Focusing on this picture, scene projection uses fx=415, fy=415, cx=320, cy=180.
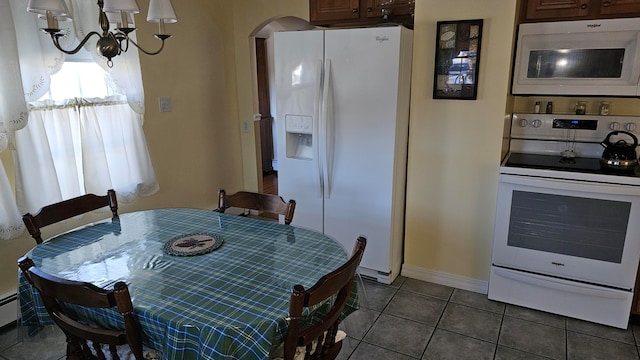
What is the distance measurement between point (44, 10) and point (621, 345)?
3.19m

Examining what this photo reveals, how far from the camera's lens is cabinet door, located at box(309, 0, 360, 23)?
308 cm

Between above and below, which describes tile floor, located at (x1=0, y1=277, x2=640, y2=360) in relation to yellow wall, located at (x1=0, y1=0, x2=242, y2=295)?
below

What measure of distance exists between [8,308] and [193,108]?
200cm

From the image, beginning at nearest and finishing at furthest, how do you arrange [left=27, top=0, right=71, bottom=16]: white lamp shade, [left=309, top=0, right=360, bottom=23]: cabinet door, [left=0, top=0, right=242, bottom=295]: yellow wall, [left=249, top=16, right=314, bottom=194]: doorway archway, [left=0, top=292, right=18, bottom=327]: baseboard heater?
[left=27, top=0, right=71, bottom=16]: white lamp shade < [left=0, top=292, right=18, bottom=327]: baseboard heater < [left=309, top=0, right=360, bottom=23]: cabinet door < [left=0, top=0, right=242, bottom=295]: yellow wall < [left=249, top=16, right=314, bottom=194]: doorway archway

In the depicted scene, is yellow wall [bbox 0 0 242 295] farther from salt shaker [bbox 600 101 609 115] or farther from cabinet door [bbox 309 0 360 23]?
salt shaker [bbox 600 101 609 115]

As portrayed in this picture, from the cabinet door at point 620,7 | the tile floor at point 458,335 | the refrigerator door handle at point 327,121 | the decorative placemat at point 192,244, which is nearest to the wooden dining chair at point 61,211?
the decorative placemat at point 192,244

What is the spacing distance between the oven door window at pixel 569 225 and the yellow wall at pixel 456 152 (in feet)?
0.66

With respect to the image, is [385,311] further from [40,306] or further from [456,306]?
[40,306]

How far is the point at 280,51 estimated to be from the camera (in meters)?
2.95

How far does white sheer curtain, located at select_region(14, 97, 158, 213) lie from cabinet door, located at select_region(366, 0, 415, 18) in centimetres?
189

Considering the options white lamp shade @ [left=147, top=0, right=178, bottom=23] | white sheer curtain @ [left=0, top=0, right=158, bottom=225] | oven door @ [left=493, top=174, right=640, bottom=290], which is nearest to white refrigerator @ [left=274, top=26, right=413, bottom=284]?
oven door @ [left=493, top=174, right=640, bottom=290]

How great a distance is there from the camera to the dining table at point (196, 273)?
1286 millimetres

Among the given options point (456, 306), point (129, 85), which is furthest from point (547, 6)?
point (129, 85)

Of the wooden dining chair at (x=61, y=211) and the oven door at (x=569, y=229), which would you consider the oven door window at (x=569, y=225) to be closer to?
the oven door at (x=569, y=229)
